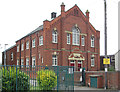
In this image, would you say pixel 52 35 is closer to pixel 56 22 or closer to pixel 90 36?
pixel 56 22

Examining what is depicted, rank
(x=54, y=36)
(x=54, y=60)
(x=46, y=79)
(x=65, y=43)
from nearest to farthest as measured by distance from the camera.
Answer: (x=46, y=79)
(x=54, y=60)
(x=54, y=36)
(x=65, y=43)

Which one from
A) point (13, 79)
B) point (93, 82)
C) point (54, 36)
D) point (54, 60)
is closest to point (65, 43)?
point (54, 36)

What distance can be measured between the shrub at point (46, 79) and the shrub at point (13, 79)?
1.04 m

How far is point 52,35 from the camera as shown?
3092 cm

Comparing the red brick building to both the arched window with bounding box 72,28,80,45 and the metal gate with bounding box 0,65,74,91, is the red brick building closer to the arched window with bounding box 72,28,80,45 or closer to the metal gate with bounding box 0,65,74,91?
the arched window with bounding box 72,28,80,45

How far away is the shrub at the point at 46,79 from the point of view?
1182cm

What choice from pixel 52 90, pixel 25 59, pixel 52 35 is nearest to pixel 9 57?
pixel 25 59

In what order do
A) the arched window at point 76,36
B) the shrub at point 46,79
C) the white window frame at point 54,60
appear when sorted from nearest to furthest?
1. the shrub at point 46,79
2. the white window frame at point 54,60
3. the arched window at point 76,36

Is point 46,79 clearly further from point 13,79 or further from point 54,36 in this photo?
point 54,36

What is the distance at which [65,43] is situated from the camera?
3186 centimetres

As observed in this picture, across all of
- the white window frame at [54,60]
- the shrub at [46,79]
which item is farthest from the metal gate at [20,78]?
the white window frame at [54,60]

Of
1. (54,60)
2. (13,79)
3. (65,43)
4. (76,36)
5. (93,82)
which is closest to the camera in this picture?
(13,79)

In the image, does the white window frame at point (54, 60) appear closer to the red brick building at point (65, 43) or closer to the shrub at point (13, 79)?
the red brick building at point (65, 43)

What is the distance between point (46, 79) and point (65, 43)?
65.6 feet
